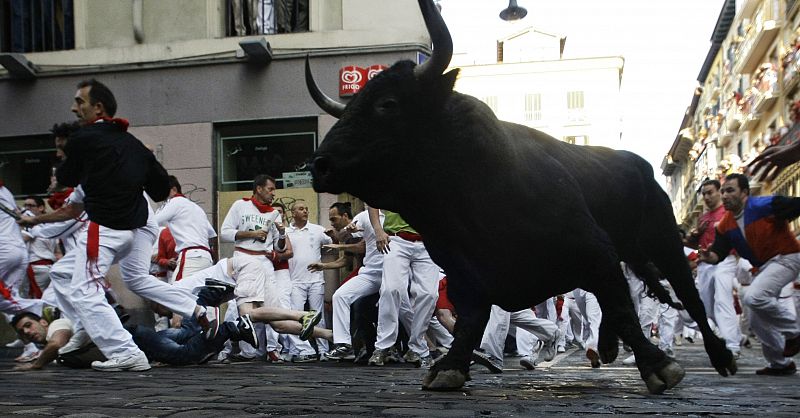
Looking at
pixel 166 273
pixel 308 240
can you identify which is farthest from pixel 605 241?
pixel 166 273

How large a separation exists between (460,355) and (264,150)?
10.6 m

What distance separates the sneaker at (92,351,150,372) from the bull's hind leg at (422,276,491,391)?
9.48 feet

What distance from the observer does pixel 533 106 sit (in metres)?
62.2

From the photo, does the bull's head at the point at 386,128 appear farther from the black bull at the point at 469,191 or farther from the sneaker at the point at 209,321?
the sneaker at the point at 209,321

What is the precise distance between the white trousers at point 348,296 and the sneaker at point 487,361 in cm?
215

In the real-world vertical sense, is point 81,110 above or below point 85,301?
above

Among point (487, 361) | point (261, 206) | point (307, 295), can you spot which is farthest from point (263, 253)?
point (487, 361)

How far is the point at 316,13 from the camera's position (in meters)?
15.7

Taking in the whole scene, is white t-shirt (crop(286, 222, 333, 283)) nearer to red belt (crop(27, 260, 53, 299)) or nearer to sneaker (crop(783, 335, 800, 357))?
red belt (crop(27, 260, 53, 299))

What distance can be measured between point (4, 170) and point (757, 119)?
36318 millimetres

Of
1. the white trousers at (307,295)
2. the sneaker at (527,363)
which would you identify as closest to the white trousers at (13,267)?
the white trousers at (307,295)

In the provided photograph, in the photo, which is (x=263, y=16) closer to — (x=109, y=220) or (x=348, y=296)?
(x=348, y=296)

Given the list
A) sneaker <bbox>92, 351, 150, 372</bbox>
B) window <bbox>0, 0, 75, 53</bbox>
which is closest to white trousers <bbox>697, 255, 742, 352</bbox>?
sneaker <bbox>92, 351, 150, 372</bbox>

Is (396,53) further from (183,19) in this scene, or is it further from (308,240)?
(308,240)
